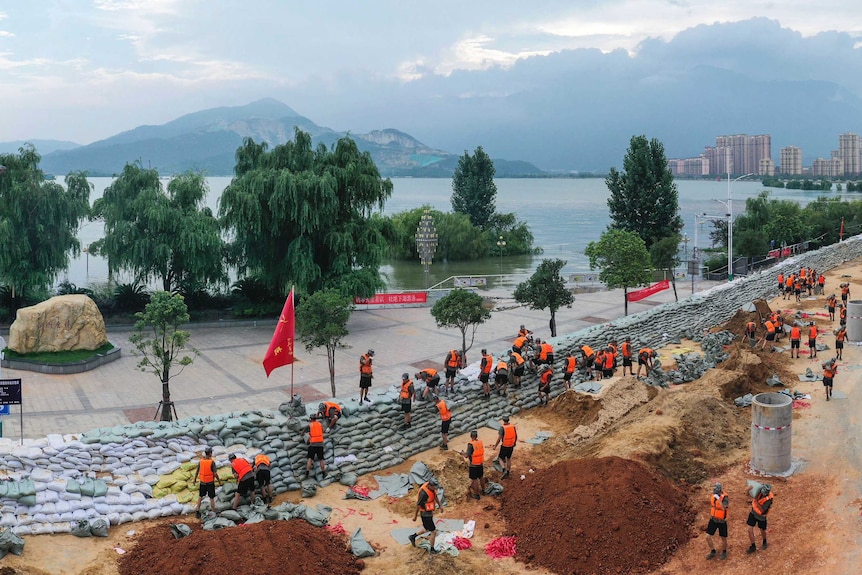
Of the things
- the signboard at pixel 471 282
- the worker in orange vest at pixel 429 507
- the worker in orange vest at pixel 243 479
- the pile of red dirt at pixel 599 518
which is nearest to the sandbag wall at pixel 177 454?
the worker in orange vest at pixel 243 479

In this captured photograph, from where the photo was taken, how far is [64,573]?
454 inches

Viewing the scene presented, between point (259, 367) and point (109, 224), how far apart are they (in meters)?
12.7

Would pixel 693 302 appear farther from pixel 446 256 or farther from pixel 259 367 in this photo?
pixel 446 256

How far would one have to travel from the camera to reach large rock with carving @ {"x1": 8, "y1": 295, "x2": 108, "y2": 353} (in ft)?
84.7

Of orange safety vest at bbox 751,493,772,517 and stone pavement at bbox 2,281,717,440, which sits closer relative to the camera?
orange safety vest at bbox 751,493,772,517

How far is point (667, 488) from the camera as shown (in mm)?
14016

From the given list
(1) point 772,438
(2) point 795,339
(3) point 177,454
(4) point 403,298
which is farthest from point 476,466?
(4) point 403,298

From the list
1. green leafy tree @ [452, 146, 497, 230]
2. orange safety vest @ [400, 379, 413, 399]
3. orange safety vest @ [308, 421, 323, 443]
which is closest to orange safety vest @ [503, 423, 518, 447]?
orange safety vest @ [400, 379, 413, 399]

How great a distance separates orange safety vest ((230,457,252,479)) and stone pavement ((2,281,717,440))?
5021 millimetres

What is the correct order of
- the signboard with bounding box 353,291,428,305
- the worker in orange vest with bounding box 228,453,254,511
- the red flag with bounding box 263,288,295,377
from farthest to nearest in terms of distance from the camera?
the signboard with bounding box 353,291,428,305 → the red flag with bounding box 263,288,295,377 → the worker in orange vest with bounding box 228,453,254,511

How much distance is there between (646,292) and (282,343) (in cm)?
2663

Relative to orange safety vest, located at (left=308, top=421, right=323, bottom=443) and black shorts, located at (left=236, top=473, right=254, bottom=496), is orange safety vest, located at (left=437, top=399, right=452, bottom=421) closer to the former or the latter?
orange safety vest, located at (left=308, top=421, right=323, bottom=443)

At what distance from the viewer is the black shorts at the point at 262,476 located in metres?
14.2

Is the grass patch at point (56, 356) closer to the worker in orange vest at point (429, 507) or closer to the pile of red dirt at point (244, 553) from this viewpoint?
the pile of red dirt at point (244, 553)
